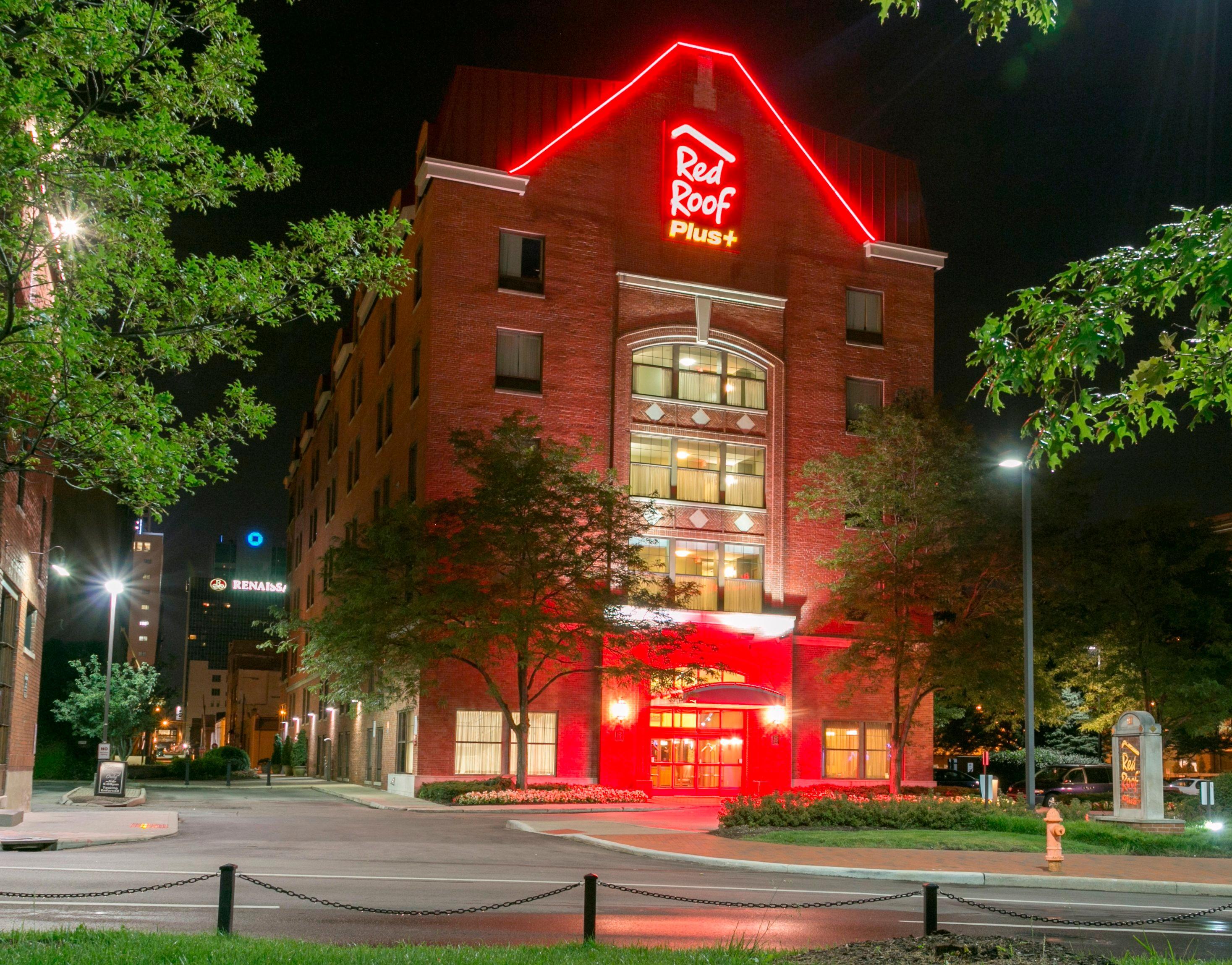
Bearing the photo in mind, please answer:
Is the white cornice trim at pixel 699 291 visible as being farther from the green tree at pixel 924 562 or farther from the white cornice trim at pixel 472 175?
the green tree at pixel 924 562

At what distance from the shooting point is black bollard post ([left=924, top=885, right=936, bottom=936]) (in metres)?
11.7

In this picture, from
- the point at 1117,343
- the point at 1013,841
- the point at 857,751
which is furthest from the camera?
the point at 857,751

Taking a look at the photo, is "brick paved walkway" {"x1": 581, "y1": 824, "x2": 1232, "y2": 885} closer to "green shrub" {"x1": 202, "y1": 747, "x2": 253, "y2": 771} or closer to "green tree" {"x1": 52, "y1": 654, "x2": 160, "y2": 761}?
"green tree" {"x1": 52, "y1": 654, "x2": 160, "y2": 761}

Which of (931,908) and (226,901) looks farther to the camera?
(931,908)

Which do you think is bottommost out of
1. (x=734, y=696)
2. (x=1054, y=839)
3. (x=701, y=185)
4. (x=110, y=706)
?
(x=110, y=706)

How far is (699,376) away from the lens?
46.7m

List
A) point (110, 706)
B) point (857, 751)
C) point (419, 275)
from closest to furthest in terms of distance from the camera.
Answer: point (419, 275), point (857, 751), point (110, 706)

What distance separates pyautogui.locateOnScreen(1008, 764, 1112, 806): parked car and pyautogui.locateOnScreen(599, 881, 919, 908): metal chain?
31.0m

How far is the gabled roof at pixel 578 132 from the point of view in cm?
4431

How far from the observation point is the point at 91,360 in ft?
47.2

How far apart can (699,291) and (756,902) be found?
109 ft

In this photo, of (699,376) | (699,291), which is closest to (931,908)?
(699,376)

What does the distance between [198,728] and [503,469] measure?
568 feet

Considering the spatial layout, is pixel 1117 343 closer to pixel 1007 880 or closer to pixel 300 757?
pixel 1007 880
